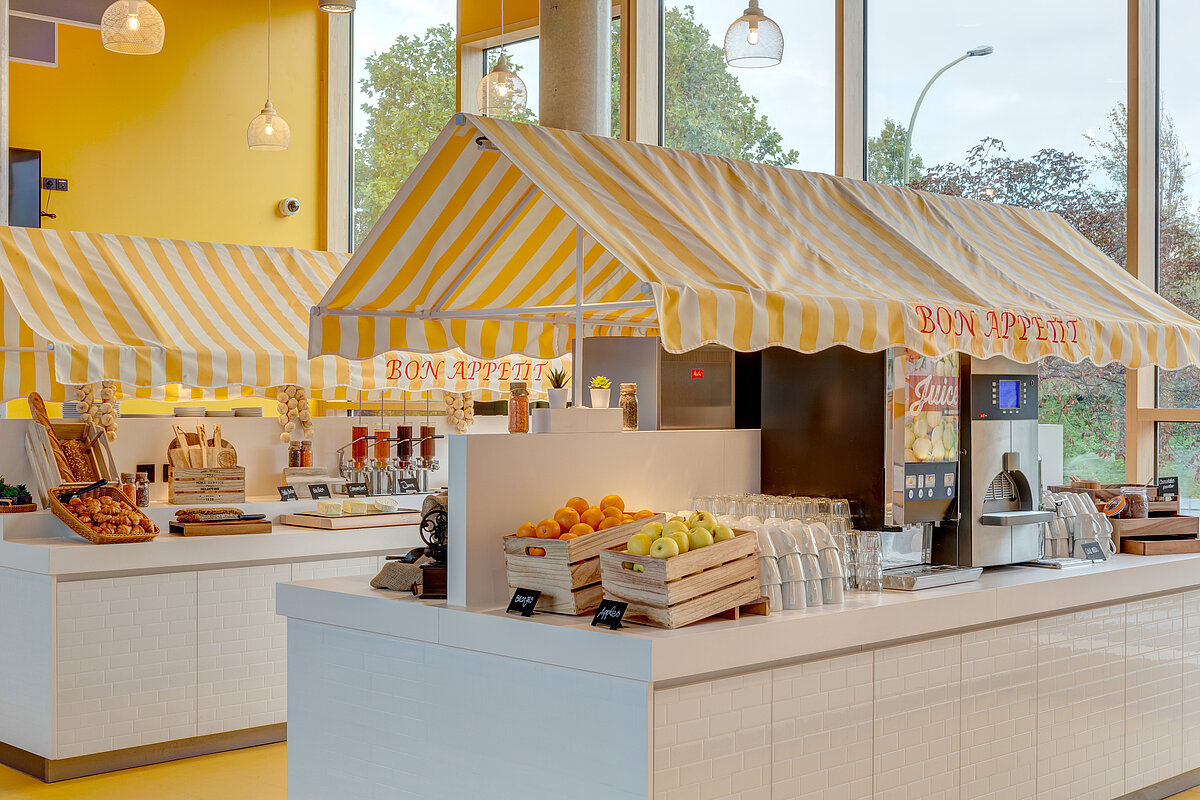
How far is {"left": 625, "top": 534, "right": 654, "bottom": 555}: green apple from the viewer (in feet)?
12.0

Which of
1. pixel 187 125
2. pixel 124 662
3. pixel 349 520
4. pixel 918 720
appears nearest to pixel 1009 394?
pixel 918 720

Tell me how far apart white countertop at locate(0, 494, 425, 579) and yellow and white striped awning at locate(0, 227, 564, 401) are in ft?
2.84

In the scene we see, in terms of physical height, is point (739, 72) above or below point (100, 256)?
above

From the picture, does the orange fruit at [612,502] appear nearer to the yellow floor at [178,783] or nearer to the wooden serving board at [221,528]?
the yellow floor at [178,783]

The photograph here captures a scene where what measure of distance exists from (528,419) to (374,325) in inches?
46.4

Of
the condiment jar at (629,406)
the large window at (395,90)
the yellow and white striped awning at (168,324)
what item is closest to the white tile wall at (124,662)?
the yellow and white striped awning at (168,324)

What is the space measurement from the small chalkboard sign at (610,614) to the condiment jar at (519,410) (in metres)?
1.01

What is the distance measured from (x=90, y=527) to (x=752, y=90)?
6.51 meters

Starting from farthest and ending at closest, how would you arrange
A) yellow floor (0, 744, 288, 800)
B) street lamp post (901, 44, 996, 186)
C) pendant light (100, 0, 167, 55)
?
street lamp post (901, 44, 996, 186), pendant light (100, 0, 167, 55), yellow floor (0, 744, 288, 800)

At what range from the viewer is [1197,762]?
5.53 m

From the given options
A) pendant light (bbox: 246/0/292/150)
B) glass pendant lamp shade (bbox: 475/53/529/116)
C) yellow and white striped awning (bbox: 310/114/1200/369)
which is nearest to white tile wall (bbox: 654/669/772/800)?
yellow and white striped awning (bbox: 310/114/1200/369)

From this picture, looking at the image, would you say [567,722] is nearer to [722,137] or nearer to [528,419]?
[528,419]

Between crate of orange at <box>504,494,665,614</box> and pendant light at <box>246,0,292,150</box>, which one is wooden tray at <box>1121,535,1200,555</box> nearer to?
crate of orange at <box>504,494,665,614</box>

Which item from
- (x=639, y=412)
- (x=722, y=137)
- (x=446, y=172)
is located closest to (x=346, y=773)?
(x=639, y=412)
